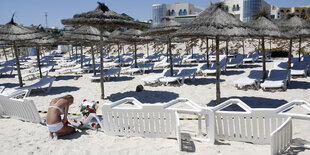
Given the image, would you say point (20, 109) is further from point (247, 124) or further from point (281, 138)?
point (281, 138)

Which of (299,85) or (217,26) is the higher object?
(217,26)

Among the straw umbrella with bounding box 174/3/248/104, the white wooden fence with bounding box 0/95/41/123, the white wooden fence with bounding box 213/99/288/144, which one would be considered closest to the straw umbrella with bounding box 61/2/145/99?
the straw umbrella with bounding box 174/3/248/104

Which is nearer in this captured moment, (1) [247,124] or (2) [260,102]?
(1) [247,124]

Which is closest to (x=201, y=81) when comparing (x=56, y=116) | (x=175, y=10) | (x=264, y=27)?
(x=264, y=27)

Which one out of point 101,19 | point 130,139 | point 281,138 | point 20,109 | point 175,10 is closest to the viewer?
point 281,138

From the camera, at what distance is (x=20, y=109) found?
466cm

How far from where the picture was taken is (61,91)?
824 cm

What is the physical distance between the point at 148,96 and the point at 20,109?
3.49 m

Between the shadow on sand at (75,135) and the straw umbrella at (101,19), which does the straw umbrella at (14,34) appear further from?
the shadow on sand at (75,135)

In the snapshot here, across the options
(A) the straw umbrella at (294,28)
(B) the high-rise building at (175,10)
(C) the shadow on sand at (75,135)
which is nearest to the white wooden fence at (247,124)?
(C) the shadow on sand at (75,135)

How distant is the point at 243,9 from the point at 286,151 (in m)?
54.5

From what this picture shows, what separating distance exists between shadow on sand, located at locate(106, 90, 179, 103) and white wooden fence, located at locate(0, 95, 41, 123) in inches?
95.2

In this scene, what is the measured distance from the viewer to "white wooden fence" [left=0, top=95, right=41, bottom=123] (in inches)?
175

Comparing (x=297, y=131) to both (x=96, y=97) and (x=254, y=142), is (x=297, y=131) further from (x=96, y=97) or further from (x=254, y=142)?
(x=96, y=97)
